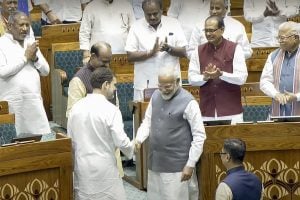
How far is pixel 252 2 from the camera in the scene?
795cm

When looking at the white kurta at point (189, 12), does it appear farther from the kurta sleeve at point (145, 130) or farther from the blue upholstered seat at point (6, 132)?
the blue upholstered seat at point (6, 132)

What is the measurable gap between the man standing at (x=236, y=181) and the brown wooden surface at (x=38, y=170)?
1.06 metres

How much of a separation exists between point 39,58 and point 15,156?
138cm

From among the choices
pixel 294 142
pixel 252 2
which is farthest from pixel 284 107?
pixel 252 2

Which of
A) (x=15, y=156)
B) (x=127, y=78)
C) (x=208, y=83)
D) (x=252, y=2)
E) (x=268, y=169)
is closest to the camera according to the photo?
(x=15, y=156)

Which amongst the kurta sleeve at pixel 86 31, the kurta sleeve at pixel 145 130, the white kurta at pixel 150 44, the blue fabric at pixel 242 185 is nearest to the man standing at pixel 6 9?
the kurta sleeve at pixel 86 31

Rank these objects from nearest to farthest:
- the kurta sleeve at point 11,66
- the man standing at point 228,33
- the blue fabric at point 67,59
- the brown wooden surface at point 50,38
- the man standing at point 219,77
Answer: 1. the man standing at point 219,77
2. the kurta sleeve at point 11,66
3. the man standing at point 228,33
4. the blue fabric at point 67,59
5. the brown wooden surface at point 50,38

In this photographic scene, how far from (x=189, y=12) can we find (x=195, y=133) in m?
2.63

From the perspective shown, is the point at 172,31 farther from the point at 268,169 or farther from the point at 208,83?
the point at 268,169

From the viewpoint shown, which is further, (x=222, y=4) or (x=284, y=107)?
(x=222, y=4)

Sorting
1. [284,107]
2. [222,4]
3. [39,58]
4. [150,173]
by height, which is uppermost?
[222,4]

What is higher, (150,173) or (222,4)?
(222,4)

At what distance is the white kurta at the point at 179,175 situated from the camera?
4.81 meters

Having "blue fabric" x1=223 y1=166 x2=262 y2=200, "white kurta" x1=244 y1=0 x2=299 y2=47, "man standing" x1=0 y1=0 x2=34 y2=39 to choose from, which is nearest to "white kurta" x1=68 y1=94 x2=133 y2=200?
"blue fabric" x1=223 y1=166 x2=262 y2=200
